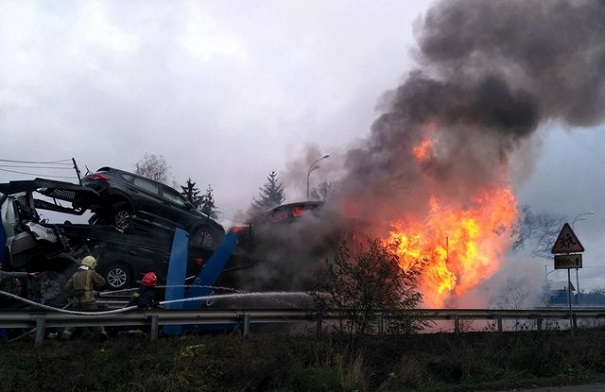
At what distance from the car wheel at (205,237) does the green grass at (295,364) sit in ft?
12.7

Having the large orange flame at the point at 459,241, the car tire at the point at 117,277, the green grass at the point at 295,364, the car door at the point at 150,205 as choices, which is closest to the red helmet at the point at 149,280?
the green grass at the point at 295,364

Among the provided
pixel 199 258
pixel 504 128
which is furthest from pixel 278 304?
pixel 504 128

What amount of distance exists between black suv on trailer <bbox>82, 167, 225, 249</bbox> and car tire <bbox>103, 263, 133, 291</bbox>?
0.86 meters

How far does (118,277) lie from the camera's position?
11.2m

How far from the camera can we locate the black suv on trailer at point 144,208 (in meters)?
11.6

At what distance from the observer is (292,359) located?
25.9ft

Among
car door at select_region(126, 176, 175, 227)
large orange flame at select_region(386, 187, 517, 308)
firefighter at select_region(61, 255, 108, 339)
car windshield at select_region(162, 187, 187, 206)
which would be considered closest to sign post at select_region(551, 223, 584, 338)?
large orange flame at select_region(386, 187, 517, 308)

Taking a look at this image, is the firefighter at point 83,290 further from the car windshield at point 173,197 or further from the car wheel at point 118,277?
the car windshield at point 173,197

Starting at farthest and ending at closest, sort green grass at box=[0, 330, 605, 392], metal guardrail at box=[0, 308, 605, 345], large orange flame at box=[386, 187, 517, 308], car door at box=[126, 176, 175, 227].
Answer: large orange flame at box=[386, 187, 517, 308]
car door at box=[126, 176, 175, 227]
metal guardrail at box=[0, 308, 605, 345]
green grass at box=[0, 330, 605, 392]

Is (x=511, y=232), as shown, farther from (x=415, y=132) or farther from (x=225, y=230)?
(x=225, y=230)

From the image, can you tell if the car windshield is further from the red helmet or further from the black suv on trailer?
the red helmet

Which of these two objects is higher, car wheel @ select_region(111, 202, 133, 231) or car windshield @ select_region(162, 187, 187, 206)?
car windshield @ select_region(162, 187, 187, 206)

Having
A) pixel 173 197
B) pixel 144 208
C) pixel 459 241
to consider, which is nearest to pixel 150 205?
pixel 144 208

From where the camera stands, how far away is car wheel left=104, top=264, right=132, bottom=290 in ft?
36.4
